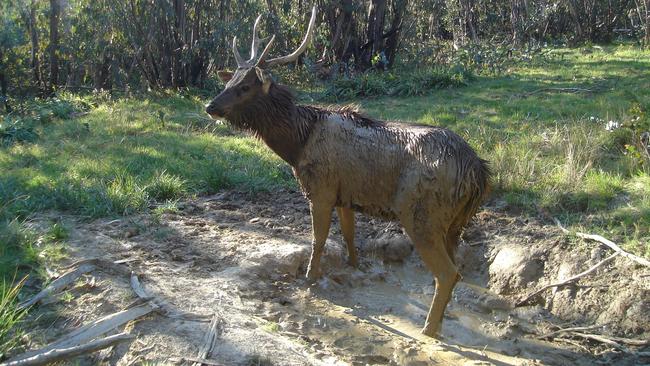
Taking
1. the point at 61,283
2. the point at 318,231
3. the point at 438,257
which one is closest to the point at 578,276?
the point at 438,257

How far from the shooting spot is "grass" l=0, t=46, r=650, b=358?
6.86 m

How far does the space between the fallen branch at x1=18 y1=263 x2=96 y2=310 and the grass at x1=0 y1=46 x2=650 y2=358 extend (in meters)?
0.21

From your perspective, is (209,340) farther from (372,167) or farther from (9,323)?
(372,167)

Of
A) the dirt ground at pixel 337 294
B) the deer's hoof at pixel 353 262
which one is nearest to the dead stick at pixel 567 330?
the dirt ground at pixel 337 294

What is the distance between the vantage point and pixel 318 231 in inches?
242

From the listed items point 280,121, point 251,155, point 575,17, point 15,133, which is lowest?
point 15,133

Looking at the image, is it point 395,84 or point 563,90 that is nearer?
point 563,90

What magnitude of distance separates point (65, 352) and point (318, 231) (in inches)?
106

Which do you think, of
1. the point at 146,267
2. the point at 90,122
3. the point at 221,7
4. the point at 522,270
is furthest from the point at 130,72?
the point at 522,270

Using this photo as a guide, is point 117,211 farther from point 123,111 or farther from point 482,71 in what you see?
point 482,71

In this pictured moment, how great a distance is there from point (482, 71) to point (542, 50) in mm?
3486

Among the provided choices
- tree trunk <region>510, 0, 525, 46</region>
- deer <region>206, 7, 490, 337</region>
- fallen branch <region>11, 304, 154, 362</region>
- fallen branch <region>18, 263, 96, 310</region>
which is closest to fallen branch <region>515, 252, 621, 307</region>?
deer <region>206, 7, 490, 337</region>

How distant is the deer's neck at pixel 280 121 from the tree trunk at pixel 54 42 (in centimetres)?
1029

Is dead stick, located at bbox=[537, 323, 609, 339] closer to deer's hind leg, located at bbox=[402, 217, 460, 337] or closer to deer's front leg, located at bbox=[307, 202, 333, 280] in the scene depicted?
deer's hind leg, located at bbox=[402, 217, 460, 337]
